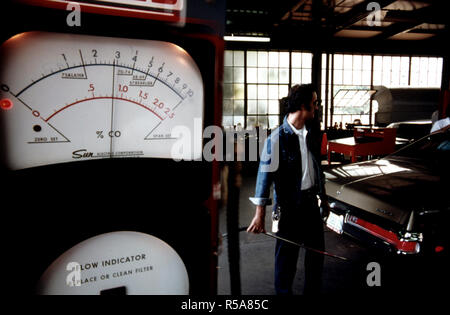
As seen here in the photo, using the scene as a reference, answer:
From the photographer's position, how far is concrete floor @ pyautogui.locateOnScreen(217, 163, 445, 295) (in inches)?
84.0

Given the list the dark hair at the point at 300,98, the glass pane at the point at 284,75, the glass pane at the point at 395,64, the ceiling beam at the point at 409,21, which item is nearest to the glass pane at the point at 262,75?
the glass pane at the point at 284,75

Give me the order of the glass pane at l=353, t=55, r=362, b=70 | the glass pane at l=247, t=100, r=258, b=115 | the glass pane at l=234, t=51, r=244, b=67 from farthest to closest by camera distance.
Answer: the glass pane at l=353, t=55, r=362, b=70 → the glass pane at l=247, t=100, r=258, b=115 → the glass pane at l=234, t=51, r=244, b=67

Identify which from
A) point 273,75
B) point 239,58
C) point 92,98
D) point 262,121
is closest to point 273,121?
point 262,121

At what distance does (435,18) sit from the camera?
8484 mm

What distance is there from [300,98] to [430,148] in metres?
2.11

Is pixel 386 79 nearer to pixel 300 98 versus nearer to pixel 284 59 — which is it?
pixel 284 59

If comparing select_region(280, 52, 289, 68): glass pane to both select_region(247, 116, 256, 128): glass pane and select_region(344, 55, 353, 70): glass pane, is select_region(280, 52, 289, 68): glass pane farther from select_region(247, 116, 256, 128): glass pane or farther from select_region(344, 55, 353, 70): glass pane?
select_region(344, 55, 353, 70): glass pane

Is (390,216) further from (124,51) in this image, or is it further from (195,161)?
(124,51)

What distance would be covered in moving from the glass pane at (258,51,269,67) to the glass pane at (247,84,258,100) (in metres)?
0.79

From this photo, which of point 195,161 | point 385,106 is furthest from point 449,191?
point 385,106

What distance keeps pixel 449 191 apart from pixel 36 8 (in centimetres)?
278

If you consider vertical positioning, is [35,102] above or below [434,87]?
below

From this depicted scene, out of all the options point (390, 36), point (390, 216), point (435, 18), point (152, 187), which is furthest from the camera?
point (390, 36)

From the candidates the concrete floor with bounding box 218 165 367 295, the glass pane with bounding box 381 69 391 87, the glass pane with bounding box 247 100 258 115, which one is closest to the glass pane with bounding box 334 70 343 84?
the glass pane with bounding box 381 69 391 87
